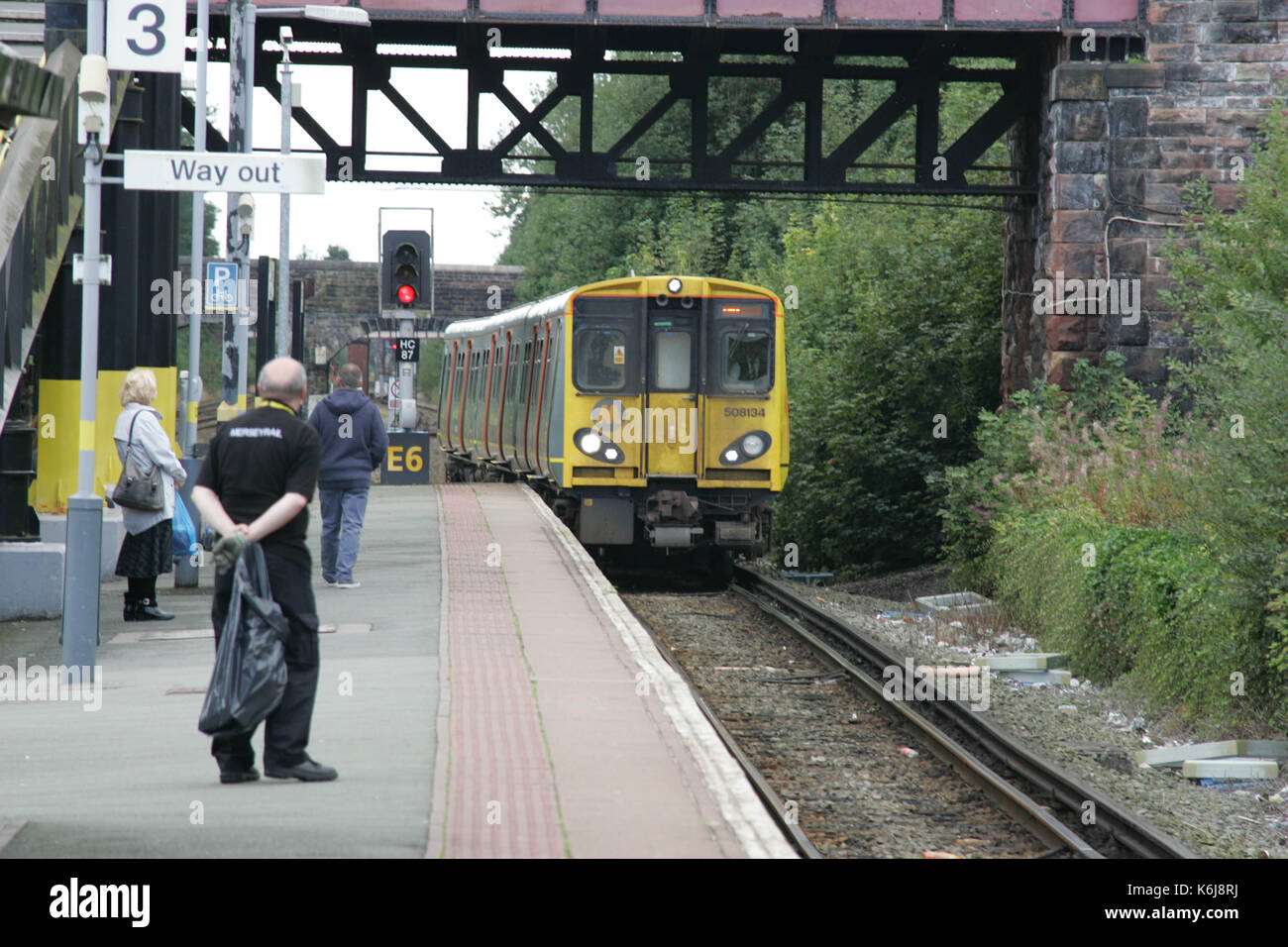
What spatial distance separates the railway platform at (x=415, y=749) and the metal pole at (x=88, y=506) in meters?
0.35

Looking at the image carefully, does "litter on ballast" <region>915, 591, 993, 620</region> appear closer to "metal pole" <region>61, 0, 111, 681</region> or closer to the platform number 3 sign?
"metal pole" <region>61, 0, 111, 681</region>

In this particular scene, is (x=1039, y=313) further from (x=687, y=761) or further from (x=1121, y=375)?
(x=687, y=761)

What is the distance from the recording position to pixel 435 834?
5.68 metres

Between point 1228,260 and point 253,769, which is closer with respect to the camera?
point 253,769

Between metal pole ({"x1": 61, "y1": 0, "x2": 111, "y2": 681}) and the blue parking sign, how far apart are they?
618 cm

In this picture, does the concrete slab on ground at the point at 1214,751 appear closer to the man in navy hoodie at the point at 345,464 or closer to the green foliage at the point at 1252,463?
the green foliage at the point at 1252,463

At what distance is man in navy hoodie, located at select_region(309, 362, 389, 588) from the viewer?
13477 millimetres

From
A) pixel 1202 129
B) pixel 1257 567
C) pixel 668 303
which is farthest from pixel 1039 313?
pixel 1257 567

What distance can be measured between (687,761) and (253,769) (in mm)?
1795

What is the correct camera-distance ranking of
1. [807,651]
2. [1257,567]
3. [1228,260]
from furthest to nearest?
[1228,260], [807,651], [1257,567]

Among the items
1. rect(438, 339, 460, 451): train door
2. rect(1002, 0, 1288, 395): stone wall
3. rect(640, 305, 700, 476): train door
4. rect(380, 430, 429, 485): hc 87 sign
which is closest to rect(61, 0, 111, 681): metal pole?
rect(640, 305, 700, 476): train door

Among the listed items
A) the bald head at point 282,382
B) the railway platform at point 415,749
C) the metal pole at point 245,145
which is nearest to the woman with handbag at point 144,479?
the railway platform at point 415,749

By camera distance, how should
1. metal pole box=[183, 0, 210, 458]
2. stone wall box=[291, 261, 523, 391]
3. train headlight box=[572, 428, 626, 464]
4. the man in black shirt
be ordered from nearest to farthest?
the man in black shirt < metal pole box=[183, 0, 210, 458] < train headlight box=[572, 428, 626, 464] < stone wall box=[291, 261, 523, 391]

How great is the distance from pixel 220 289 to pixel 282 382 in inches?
391
